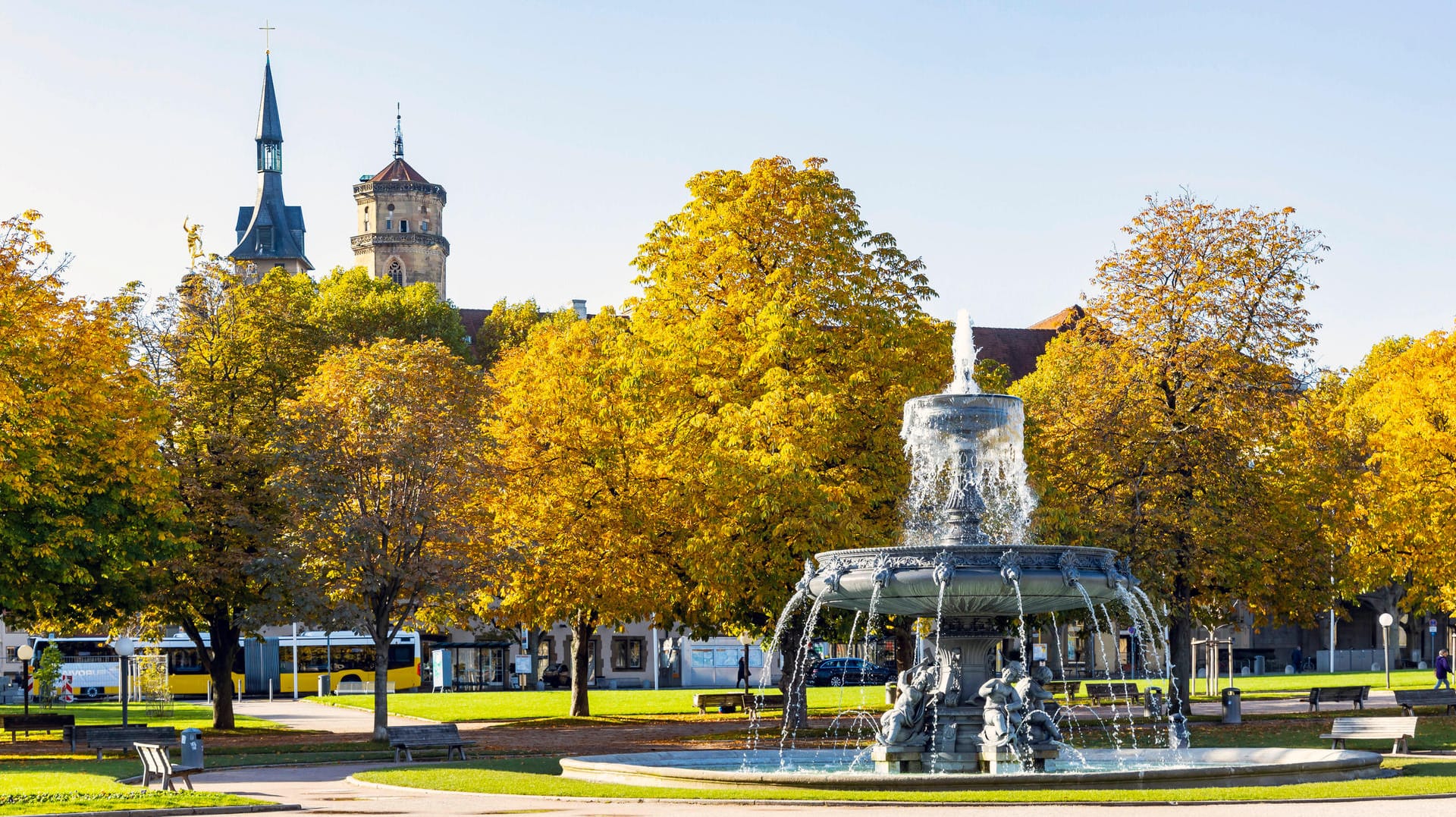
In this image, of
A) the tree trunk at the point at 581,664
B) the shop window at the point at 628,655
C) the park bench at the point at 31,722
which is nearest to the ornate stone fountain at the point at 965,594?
the tree trunk at the point at 581,664

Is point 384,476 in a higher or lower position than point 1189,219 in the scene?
lower

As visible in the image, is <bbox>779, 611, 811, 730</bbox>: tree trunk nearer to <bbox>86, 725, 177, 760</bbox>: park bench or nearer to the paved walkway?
<bbox>86, 725, 177, 760</bbox>: park bench

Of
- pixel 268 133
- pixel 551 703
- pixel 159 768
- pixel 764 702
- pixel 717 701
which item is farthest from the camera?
pixel 268 133

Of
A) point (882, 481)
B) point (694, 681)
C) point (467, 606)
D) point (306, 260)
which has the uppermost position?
point (306, 260)

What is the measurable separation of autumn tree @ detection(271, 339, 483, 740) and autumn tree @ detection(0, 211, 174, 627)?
266 centimetres

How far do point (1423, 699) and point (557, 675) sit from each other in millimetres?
43381

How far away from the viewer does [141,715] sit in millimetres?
49844

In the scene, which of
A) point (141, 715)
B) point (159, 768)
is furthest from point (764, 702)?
point (159, 768)

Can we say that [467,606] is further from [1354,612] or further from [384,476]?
[1354,612]

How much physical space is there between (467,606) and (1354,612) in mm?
62657

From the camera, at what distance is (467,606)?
39125mm

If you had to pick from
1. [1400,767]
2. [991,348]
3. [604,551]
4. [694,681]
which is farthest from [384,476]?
[991,348]

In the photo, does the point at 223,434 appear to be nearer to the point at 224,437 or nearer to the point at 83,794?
the point at 224,437

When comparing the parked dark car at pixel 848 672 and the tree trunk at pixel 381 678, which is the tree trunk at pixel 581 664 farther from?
the parked dark car at pixel 848 672
